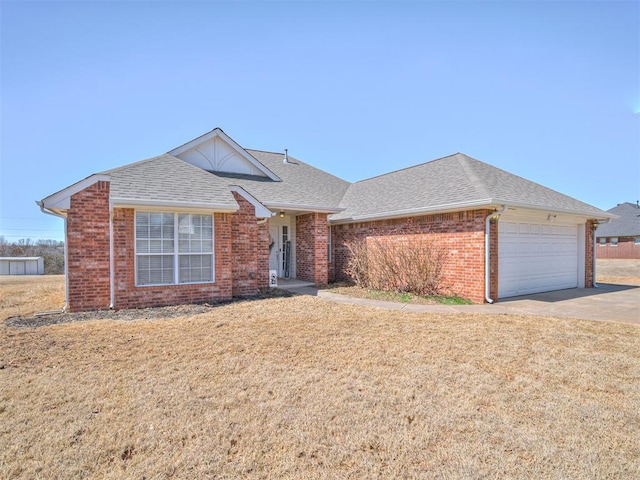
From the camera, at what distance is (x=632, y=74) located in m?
11.5

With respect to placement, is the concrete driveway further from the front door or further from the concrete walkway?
the front door

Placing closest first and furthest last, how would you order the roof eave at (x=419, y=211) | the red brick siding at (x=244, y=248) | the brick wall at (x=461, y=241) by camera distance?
the roof eave at (x=419, y=211) → the brick wall at (x=461, y=241) → the red brick siding at (x=244, y=248)

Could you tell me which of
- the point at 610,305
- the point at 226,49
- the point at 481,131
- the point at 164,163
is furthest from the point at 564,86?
the point at 164,163

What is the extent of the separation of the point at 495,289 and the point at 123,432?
10.4m

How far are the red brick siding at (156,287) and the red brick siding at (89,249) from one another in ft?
1.20

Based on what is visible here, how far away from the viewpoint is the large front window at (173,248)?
9312mm

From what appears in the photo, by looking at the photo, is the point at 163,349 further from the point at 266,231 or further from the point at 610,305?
the point at 610,305

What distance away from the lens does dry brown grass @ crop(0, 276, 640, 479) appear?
2.93 meters

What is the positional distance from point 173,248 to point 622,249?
44.4m

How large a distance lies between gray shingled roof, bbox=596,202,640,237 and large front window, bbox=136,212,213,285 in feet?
136

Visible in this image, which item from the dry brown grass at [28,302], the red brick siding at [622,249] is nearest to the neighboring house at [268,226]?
the dry brown grass at [28,302]

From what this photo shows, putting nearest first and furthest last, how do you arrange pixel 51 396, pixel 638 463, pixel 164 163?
1. pixel 638 463
2. pixel 51 396
3. pixel 164 163

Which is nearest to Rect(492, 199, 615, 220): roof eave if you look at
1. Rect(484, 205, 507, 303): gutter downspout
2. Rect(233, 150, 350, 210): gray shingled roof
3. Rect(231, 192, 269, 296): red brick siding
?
Rect(484, 205, 507, 303): gutter downspout

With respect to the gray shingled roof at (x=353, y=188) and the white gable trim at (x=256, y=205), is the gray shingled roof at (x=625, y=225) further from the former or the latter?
the white gable trim at (x=256, y=205)
